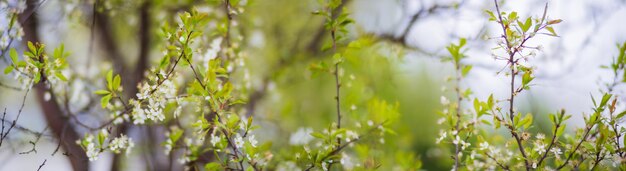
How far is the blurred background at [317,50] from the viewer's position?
6.38 feet

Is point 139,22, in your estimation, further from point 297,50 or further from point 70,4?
point 297,50

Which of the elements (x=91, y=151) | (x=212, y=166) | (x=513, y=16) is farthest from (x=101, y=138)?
(x=513, y=16)

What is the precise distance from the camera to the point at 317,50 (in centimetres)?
286

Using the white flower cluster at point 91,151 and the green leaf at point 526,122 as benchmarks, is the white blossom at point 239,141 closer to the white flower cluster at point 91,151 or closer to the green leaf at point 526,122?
the white flower cluster at point 91,151

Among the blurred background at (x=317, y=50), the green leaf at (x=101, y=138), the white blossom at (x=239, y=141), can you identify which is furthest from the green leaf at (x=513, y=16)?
the green leaf at (x=101, y=138)

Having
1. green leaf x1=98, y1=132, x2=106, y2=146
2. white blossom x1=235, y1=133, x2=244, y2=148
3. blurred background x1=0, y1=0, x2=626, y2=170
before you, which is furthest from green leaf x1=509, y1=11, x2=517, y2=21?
green leaf x1=98, y1=132, x2=106, y2=146

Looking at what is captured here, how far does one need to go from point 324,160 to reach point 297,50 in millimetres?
1555

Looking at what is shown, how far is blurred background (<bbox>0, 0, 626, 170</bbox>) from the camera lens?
6.38ft

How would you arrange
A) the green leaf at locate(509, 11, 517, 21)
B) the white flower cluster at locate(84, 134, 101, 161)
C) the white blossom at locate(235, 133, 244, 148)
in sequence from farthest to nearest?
the white flower cluster at locate(84, 134, 101, 161) → the white blossom at locate(235, 133, 244, 148) → the green leaf at locate(509, 11, 517, 21)

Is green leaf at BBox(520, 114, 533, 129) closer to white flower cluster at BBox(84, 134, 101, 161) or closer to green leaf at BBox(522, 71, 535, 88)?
green leaf at BBox(522, 71, 535, 88)

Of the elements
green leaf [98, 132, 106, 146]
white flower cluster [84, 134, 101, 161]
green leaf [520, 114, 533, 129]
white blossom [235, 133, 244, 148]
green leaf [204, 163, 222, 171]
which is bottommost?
green leaf [520, 114, 533, 129]

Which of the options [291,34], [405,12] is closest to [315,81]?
[291,34]

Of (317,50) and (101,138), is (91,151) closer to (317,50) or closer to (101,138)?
(101,138)

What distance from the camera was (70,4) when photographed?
216 centimetres
